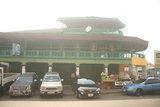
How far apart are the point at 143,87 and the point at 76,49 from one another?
1117 centimetres

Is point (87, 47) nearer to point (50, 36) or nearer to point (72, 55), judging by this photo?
point (72, 55)

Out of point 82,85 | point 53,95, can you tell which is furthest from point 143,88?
point 53,95

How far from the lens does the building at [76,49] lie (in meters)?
21.9

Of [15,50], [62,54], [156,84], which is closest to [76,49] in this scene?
[62,54]

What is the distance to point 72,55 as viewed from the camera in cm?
2208

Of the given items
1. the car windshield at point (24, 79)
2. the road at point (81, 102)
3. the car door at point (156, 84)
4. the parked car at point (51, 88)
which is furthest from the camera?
the car door at point (156, 84)

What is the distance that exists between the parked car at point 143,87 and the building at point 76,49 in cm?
648

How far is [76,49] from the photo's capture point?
24172 mm

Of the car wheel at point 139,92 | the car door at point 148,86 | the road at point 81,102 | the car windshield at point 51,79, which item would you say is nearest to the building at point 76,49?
the car windshield at point 51,79

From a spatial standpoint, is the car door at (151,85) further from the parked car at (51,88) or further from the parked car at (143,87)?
the parked car at (51,88)

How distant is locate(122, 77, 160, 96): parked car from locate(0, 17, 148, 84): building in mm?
6476

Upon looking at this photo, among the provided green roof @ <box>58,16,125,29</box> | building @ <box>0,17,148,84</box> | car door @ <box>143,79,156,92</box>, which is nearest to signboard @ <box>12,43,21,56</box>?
building @ <box>0,17,148,84</box>

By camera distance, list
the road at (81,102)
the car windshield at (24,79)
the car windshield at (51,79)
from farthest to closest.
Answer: the car windshield at (24,79) → the car windshield at (51,79) → the road at (81,102)

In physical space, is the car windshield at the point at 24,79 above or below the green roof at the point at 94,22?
below
